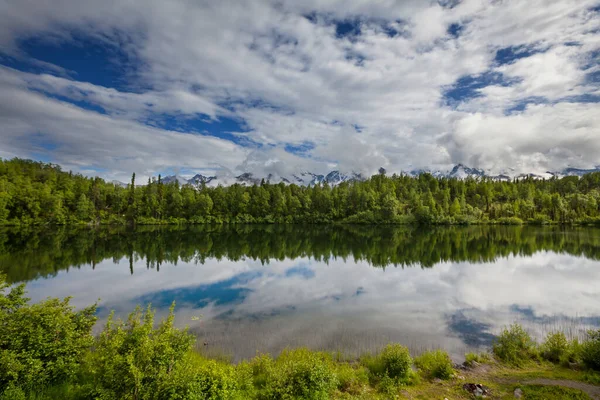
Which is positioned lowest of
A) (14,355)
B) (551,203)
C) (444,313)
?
(444,313)

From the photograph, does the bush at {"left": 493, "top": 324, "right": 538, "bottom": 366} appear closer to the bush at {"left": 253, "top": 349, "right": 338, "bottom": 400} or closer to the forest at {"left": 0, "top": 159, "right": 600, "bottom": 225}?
the bush at {"left": 253, "top": 349, "right": 338, "bottom": 400}

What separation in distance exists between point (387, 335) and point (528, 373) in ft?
→ 22.0

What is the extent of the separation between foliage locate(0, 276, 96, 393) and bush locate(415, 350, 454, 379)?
1266 centimetres

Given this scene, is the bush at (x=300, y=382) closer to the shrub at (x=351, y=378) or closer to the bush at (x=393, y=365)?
the shrub at (x=351, y=378)

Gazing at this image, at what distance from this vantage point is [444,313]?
21.6m

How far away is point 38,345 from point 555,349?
66.5 ft

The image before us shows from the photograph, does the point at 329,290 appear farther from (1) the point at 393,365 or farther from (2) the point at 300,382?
(2) the point at 300,382

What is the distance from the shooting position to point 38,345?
28.7ft

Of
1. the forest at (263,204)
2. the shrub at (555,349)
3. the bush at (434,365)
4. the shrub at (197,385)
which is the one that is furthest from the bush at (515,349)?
the forest at (263,204)

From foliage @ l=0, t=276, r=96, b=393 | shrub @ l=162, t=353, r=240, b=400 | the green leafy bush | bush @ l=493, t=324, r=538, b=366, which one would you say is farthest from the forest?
shrub @ l=162, t=353, r=240, b=400

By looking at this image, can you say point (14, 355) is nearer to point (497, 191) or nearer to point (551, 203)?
point (551, 203)

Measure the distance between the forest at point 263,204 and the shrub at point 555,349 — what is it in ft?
363

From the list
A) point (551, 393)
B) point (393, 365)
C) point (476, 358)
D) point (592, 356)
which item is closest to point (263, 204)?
point (476, 358)

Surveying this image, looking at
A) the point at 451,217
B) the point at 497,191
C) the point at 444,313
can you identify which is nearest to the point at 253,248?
the point at 444,313
